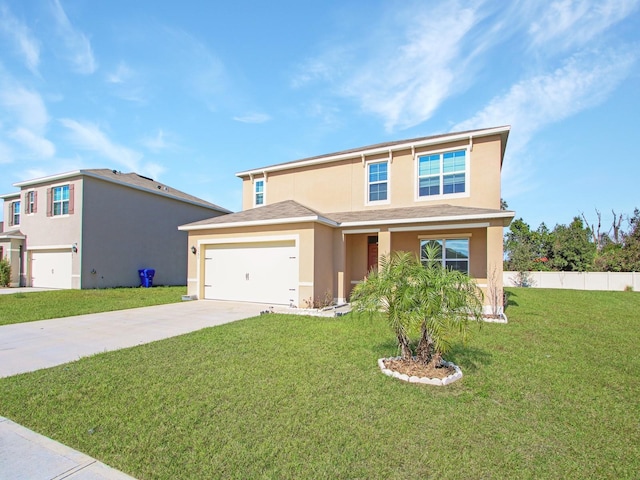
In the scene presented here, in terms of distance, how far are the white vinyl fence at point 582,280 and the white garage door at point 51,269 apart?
2753cm

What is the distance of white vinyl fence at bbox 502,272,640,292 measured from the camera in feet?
63.3

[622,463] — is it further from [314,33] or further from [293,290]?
[314,33]

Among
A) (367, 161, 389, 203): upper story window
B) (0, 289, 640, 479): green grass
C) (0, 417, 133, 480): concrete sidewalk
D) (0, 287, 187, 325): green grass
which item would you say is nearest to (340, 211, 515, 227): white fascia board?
(367, 161, 389, 203): upper story window

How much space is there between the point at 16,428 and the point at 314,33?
12.4 meters

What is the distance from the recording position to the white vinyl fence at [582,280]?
1930 centimetres

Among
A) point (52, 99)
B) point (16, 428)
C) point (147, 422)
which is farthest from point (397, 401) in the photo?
point (52, 99)

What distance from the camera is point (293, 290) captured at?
1099 centimetres

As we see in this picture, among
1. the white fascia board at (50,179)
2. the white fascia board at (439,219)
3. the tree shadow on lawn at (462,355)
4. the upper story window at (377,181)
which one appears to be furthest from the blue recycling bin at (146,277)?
the tree shadow on lawn at (462,355)

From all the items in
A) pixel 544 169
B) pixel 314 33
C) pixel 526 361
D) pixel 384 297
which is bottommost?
pixel 526 361

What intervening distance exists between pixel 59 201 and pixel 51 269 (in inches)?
150

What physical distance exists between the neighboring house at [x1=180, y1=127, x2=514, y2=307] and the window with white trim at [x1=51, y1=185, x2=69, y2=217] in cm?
906

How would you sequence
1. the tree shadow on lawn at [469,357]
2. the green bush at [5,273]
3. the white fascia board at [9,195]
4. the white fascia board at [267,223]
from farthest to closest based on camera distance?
the white fascia board at [9,195], the green bush at [5,273], the white fascia board at [267,223], the tree shadow on lawn at [469,357]

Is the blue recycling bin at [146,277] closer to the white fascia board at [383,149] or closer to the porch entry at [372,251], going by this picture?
the white fascia board at [383,149]

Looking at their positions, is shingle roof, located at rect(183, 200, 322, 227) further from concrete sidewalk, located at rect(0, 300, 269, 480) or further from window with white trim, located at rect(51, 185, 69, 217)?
window with white trim, located at rect(51, 185, 69, 217)
